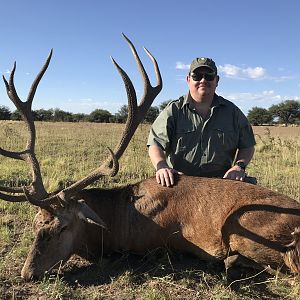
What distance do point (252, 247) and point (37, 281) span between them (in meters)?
2.04

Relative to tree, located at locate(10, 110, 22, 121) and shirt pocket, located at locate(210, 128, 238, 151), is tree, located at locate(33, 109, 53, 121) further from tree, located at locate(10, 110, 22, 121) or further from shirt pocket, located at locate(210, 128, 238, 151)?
shirt pocket, located at locate(210, 128, 238, 151)

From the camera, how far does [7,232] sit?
524 centimetres

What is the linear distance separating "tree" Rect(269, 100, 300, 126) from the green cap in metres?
52.9

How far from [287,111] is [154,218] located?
55.5 metres

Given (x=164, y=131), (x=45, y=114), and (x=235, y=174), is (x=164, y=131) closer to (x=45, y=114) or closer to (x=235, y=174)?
(x=235, y=174)

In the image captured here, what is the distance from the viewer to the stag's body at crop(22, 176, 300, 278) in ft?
13.7

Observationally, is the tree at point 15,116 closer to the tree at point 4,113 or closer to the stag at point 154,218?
the tree at point 4,113

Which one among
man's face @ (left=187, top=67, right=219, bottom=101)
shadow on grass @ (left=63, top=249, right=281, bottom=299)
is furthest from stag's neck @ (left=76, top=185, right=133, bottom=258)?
man's face @ (left=187, top=67, right=219, bottom=101)

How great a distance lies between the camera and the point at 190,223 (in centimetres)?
443

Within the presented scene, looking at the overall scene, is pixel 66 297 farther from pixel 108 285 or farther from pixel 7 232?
pixel 7 232

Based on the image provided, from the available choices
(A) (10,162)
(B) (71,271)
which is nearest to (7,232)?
(B) (71,271)

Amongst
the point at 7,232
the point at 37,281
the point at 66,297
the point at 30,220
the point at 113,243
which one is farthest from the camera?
the point at 30,220

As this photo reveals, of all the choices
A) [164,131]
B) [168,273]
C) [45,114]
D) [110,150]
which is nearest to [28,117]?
[110,150]

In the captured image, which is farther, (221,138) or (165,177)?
(221,138)
